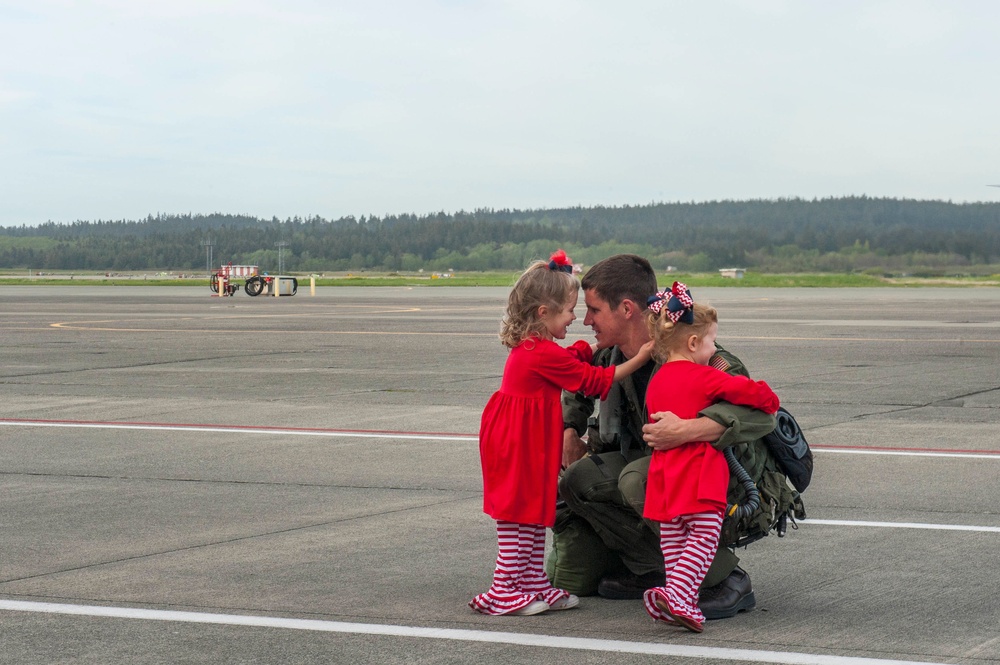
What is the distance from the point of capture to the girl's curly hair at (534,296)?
5824 millimetres

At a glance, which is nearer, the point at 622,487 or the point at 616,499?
the point at 622,487

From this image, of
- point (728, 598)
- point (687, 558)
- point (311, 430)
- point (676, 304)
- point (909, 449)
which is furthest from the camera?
point (311, 430)

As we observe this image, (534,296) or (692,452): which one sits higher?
(534,296)

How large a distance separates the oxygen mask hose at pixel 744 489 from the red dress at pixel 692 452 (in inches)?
3.6

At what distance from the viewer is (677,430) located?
5.49m

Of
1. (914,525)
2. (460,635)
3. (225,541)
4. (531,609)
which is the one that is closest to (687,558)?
(531,609)

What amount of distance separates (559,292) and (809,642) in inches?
73.5

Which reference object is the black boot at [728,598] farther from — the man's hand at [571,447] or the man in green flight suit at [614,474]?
the man's hand at [571,447]

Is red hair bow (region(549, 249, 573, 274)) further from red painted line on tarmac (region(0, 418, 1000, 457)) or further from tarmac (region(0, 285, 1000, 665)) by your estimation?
red painted line on tarmac (region(0, 418, 1000, 457))

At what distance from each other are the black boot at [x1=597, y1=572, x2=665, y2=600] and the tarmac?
0.07 metres

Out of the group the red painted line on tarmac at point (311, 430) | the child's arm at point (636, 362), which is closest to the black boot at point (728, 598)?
the child's arm at point (636, 362)

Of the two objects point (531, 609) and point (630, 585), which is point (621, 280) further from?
point (531, 609)

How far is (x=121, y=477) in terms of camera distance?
31.6 feet

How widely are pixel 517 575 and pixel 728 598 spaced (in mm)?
957
